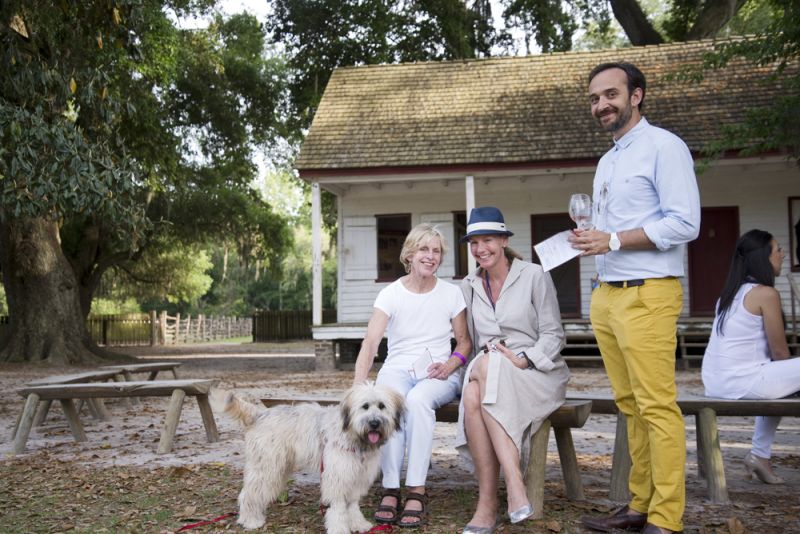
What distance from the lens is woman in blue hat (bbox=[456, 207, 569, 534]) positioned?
14.5 ft

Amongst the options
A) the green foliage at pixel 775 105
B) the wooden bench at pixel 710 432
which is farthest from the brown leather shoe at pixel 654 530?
the green foliage at pixel 775 105

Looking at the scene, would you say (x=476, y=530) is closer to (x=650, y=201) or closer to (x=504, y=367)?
(x=504, y=367)

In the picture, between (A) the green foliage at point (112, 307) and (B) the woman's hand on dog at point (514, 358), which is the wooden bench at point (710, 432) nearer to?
(B) the woman's hand on dog at point (514, 358)

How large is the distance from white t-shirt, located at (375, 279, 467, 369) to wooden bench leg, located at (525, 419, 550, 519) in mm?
880

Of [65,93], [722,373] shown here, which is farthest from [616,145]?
[65,93]

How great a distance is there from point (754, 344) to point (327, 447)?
2.83 m

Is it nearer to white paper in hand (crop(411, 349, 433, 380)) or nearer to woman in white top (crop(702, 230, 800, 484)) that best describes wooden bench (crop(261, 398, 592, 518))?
white paper in hand (crop(411, 349, 433, 380))

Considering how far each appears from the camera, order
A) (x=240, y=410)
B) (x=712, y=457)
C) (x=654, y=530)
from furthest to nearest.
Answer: (x=712, y=457) → (x=240, y=410) → (x=654, y=530)

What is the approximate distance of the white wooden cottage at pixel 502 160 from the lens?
16.5m

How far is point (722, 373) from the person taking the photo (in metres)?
5.31

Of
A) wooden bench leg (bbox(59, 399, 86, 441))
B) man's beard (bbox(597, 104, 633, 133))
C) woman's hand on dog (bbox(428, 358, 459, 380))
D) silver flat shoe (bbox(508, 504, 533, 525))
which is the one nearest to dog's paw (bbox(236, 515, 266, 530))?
woman's hand on dog (bbox(428, 358, 459, 380))

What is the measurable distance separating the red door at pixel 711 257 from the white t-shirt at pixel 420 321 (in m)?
13.4

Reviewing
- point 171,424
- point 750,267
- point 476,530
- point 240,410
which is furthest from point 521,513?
point 171,424

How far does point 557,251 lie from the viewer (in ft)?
13.6
